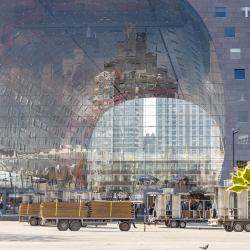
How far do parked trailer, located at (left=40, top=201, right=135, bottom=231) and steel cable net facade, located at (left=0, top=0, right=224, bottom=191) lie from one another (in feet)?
111

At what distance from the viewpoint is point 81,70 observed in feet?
302

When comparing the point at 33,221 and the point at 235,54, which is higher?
the point at 235,54

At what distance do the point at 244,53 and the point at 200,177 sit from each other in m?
23.2

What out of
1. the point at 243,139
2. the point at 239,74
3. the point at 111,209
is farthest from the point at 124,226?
the point at 239,74

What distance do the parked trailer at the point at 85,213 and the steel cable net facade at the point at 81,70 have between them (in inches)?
1334

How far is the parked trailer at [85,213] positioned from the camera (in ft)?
135

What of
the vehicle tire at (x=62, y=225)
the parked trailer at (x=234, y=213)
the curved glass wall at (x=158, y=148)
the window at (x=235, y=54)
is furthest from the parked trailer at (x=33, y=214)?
the curved glass wall at (x=158, y=148)

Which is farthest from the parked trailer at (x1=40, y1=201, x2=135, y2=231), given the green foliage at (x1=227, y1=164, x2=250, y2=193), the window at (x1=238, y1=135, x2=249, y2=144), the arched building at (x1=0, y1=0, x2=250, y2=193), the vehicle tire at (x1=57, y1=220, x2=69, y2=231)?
the green foliage at (x1=227, y1=164, x2=250, y2=193)

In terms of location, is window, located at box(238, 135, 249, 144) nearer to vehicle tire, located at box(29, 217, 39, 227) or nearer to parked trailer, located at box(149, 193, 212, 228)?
parked trailer, located at box(149, 193, 212, 228)

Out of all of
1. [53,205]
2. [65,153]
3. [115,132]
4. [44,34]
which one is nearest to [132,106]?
[115,132]

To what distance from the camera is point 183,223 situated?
50094mm

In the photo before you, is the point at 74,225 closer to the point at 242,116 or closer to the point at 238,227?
the point at 238,227

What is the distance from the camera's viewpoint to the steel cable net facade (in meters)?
79.2

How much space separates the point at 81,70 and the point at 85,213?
5206 cm
